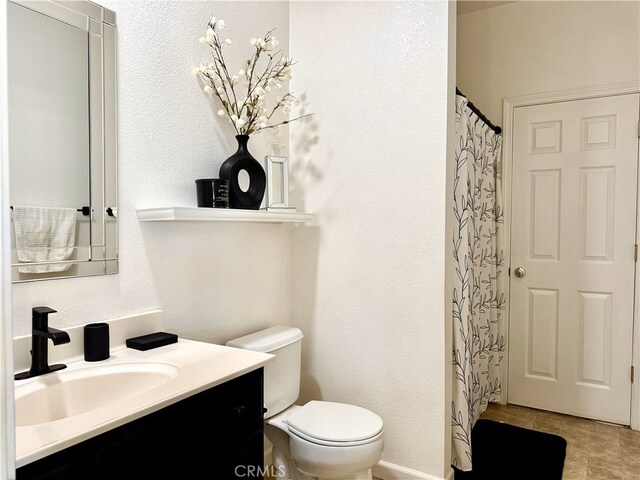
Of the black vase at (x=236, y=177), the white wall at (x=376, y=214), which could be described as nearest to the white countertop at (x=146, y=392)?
the black vase at (x=236, y=177)

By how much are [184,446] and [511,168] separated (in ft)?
9.20

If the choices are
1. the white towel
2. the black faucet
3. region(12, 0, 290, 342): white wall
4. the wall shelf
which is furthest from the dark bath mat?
the white towel

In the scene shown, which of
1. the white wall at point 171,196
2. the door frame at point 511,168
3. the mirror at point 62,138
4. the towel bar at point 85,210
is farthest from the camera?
the door frame at point 511,168

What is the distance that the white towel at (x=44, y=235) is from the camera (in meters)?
1.32

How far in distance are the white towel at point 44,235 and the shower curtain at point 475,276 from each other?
163 cm

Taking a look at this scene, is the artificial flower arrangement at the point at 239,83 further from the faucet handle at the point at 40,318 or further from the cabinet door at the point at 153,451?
the cabinet door at the point at 153,451

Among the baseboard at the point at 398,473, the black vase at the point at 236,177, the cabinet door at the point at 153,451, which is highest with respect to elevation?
the black vase at the point at 236,177

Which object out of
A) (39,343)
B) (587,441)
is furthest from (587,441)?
(39,343)

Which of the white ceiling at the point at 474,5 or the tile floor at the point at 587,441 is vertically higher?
the white ceiling at the point at 474,5

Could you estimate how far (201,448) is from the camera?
1.23 metres

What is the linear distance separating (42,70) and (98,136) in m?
0.24

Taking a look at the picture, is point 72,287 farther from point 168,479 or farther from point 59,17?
point 59,17

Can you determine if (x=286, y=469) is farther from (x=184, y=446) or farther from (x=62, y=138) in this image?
(x=62, y=138)

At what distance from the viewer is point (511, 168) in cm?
319
